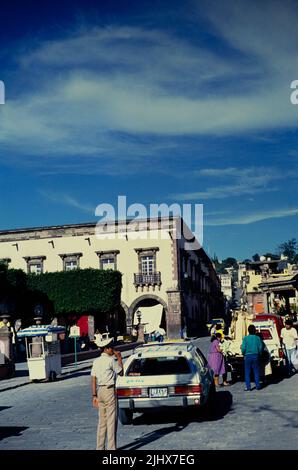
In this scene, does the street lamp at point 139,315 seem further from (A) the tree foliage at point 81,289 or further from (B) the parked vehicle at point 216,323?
(B) the parked vehicle at point 216,323

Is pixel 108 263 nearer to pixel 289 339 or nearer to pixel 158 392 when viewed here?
pixel 289 339

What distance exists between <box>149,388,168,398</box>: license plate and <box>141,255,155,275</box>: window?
4432 centimetres

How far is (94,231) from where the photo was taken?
57.2 metres

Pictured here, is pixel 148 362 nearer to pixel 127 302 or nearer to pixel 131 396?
pixel 131 396

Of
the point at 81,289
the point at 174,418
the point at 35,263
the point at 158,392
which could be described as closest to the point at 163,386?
the point at 158,392

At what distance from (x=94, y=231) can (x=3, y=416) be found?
43.6m

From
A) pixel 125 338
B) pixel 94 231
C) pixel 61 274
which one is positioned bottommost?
pixel 125 338

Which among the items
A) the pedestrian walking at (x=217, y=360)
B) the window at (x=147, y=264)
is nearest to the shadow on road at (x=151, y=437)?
the pedestrian walking at (x=217, y=360)

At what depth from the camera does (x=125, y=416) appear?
11703 mm

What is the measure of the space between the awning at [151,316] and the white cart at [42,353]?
30187mm

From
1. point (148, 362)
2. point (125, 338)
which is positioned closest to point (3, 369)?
point (148, 362)

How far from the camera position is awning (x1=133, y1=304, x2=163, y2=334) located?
177 feet
